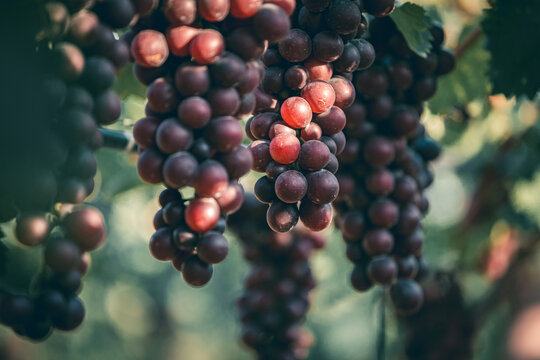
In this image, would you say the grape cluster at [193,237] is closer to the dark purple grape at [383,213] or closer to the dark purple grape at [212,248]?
the dark purple grape at [212,248]

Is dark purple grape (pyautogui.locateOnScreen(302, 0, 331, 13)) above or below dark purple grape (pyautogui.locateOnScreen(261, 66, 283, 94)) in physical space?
above

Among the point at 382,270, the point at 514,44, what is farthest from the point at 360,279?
the point at 514,44

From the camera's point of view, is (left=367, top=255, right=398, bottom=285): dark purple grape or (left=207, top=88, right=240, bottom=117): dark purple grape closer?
(left=207, top=88, right=240, bottom=117): dark purple grape

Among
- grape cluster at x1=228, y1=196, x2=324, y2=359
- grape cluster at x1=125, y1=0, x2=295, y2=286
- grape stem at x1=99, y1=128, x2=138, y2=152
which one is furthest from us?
grape cluster at x1=228, y1=196, x2=324, y2=359

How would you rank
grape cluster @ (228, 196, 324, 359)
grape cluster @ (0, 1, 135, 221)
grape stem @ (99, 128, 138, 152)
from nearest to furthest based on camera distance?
grape cluster @ (0, 1, 135, 221)
grape stem @ (99, 128, 138, 152)
grape cluster @ (228, 196, 324, 359)

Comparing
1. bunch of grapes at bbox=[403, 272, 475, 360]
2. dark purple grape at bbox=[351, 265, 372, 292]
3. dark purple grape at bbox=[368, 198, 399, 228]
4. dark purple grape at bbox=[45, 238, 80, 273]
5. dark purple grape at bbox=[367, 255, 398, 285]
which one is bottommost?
bunch of grapes at bbox=[403, 272, 475, 360]

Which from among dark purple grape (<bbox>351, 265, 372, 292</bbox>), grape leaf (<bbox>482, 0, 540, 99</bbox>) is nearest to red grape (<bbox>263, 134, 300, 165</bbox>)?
dark purple grape (<bbox>351, 265, 372, 292</bbox>)

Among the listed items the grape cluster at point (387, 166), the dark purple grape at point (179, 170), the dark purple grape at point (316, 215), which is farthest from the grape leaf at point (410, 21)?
the dark purple grape at point (179, 170)

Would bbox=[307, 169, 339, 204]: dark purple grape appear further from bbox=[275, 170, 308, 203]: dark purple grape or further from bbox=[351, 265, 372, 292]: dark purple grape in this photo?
bbox=[351, 265, 372, 292]: dark purple grape
